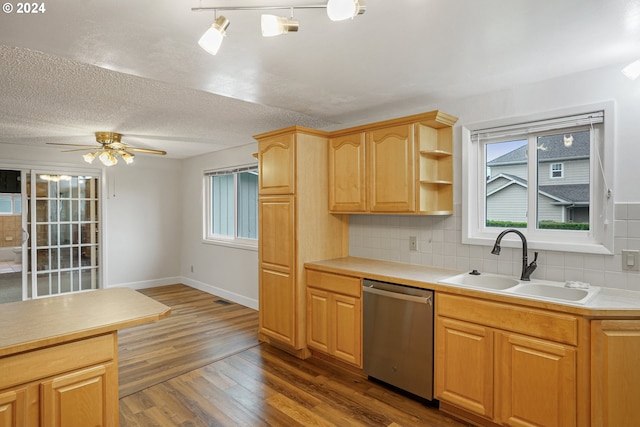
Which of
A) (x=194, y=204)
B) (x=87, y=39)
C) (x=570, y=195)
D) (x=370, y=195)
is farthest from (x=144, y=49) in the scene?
(x=194, y=204)

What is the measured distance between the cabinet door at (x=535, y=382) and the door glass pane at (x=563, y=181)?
A: 0.98 m

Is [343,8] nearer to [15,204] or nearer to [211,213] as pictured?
[211,213]

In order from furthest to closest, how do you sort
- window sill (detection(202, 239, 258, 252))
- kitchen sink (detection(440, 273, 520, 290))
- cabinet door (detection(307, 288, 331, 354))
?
1. window sill (detection(202, 239, 258, 252))
2. cabinet door (detection(307, 288, 331, 354))
3. kitchen sink (detection(440, 273, 520, 290))

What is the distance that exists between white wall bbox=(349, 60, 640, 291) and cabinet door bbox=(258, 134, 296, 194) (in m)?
1.04

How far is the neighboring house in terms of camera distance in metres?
2.50

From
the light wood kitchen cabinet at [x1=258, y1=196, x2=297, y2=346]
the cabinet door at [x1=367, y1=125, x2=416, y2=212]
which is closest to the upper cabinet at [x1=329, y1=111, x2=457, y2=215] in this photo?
the cabinet door at [x1=367, y1=125, x2=416, y2=212]

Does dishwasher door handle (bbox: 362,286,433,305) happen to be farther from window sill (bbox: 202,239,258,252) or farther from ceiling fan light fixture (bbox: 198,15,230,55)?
window sill (bbox: 202,239,258,252)

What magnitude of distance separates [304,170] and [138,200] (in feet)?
13.3

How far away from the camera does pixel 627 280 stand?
88.3 inches

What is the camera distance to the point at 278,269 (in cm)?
355

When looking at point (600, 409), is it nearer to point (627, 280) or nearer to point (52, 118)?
point (627, 280)

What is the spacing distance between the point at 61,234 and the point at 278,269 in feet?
→ 12.9

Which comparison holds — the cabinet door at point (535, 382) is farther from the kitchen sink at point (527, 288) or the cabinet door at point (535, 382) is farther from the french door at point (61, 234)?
the french door at point (61, 234)

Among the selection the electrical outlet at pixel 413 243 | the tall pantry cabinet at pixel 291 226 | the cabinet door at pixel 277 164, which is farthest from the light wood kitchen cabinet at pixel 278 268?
the electrical outlet at pixel 413 243
